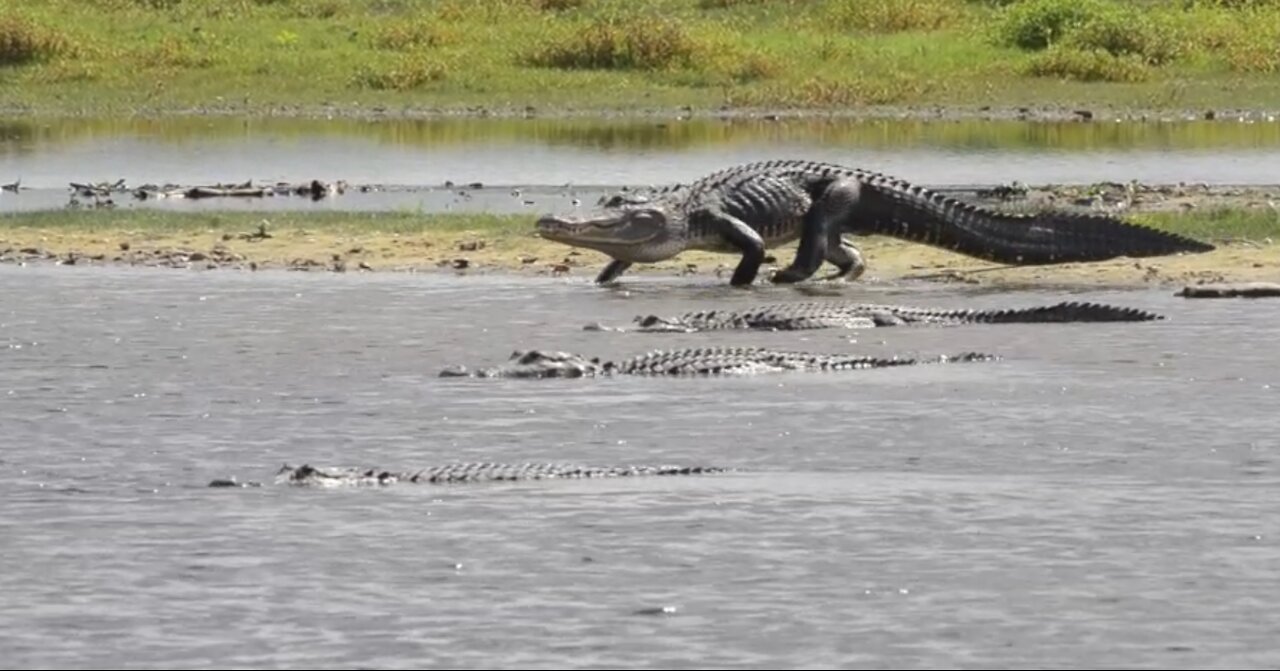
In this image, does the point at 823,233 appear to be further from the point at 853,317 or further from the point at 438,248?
the point at 438,248

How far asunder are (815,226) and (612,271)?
111 centimetres

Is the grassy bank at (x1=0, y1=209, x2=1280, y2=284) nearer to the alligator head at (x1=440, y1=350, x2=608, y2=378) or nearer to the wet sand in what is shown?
the wet sand

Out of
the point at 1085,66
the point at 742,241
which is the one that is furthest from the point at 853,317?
the point at 1085,66

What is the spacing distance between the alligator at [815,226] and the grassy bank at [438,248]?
18 centimetres

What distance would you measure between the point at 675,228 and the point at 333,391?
406 cm

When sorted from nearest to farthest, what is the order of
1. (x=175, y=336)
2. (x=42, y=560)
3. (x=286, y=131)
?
1. (x=42, y=560)
2. (x=175, y=336)
3. (x=286, y=131)

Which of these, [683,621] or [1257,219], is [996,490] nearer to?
[683,621]

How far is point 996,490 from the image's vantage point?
955 cm

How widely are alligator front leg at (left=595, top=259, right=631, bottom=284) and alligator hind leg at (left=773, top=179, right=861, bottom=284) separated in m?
0.81

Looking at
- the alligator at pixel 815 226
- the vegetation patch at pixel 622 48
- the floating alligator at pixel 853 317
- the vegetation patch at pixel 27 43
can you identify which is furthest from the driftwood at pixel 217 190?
the vegetation patch at pixel 27 43

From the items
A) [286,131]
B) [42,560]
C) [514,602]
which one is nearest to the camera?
[514,602]

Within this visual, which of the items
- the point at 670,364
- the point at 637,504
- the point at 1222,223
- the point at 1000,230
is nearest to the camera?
the point at 637,504

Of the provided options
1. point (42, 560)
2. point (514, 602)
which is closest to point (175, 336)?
point (42, 560)

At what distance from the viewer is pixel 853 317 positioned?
13617 mm
